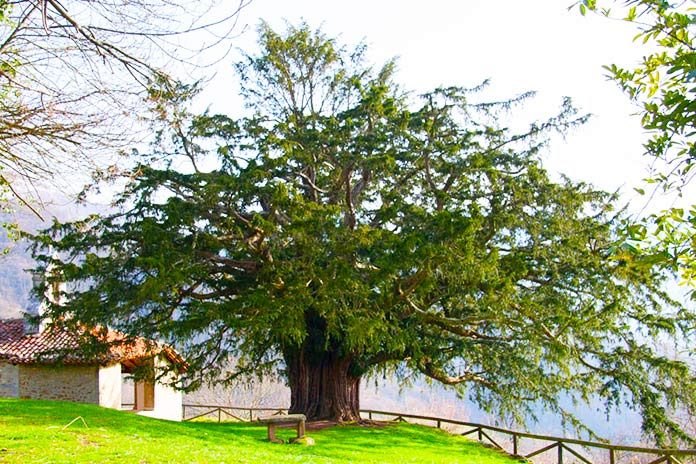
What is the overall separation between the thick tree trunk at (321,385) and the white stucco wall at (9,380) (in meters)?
9.91

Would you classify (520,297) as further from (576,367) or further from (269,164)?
(269,164)

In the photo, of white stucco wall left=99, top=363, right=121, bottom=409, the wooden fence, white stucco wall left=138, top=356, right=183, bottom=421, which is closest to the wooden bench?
the wooden fence

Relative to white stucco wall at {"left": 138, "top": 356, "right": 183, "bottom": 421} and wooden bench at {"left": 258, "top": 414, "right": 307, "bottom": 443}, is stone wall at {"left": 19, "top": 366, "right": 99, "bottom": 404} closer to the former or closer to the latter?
white stucco wall at {"left": 138, "top": 356, "right": 183, "bottom": 421}

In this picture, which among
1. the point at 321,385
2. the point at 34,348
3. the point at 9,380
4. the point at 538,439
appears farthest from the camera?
the point at 34,348

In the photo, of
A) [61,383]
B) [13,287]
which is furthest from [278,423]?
[13,287]

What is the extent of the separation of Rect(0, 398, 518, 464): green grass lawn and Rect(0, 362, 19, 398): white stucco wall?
899cm

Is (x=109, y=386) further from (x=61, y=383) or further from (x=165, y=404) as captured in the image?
(x=165, y=404)


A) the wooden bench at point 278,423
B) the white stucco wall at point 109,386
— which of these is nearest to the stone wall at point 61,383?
the white stucco wall at point 109,386

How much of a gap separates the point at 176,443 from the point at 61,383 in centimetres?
1461

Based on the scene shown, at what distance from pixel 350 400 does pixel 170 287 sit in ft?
26.1

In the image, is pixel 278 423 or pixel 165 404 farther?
pixel 165 404

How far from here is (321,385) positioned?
2239 cm

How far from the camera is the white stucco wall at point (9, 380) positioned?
81.8 feet

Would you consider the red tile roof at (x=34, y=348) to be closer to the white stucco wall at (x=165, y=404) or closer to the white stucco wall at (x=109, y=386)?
the white stucco wall at (x=109, y=386)
